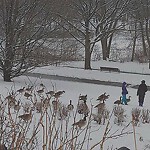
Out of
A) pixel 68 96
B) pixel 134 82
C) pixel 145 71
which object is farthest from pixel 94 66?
pixel 68 96

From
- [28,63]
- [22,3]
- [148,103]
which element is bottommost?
[148,103]

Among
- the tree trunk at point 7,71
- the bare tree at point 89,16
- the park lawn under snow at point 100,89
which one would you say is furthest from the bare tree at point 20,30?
the bare tree at point 89,16

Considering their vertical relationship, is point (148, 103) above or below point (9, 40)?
below

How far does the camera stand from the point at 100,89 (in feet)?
72.6

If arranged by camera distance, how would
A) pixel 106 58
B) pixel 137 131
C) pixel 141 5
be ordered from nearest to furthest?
pixel 137 131 < pixel 141 5 < pixel 106 58

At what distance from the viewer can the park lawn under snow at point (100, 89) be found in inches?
425

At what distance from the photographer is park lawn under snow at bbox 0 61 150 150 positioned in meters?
10.8

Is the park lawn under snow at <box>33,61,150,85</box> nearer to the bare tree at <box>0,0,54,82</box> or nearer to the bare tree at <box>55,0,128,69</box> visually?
the bare tree at <box>55,0,128,69</box>

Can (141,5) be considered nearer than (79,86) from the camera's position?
No

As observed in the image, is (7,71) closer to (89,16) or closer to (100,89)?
(100,89)

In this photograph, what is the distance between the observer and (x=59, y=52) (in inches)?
932

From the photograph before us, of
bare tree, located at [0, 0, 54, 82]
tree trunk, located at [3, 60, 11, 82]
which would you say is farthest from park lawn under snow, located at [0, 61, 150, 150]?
bare tree, located at [0, 0, 54, 82]

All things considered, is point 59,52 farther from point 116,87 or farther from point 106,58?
point 106,58

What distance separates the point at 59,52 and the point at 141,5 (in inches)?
515
